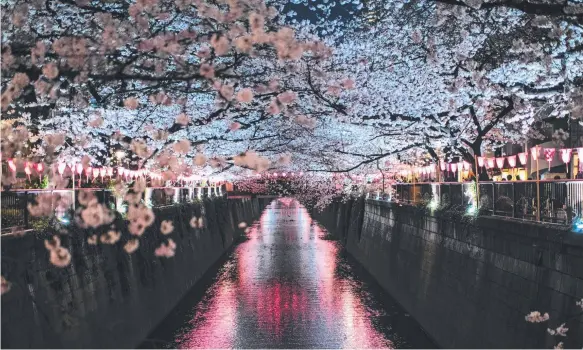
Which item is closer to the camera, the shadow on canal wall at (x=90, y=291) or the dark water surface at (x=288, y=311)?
the shadow on canal wall at (x=90, y=291)

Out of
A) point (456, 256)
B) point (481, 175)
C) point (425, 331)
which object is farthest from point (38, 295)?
point (481, 175)

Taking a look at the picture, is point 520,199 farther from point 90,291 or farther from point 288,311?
point 288,311

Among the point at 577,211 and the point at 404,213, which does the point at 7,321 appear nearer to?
the point at 577,211

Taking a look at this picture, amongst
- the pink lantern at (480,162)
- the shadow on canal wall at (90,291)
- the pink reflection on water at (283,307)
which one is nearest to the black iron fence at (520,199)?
the pink lantern at (480,162)

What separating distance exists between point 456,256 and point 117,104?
12.0 metres

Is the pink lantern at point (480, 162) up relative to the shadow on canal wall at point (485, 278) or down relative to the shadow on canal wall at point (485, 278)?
up

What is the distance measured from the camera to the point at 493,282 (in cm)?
1447

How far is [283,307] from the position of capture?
25.7 meters

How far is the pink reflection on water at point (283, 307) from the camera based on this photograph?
20781mm

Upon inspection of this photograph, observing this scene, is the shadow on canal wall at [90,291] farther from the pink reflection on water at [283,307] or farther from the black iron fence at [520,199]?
the black iron fence at [520,199]

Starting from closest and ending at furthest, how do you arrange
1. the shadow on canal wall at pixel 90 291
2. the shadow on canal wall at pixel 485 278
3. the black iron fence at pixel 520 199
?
the shadow on canal wall at pixel 485 278 → the shadow on canal wall at pixel 90 291 → the black iron fence at pixel 520 199

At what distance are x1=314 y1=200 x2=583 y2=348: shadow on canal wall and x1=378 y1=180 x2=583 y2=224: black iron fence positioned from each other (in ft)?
1.63

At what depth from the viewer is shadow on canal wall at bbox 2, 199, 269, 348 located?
11.0 metres

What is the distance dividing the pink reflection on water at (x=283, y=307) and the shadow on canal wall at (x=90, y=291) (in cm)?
155
